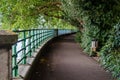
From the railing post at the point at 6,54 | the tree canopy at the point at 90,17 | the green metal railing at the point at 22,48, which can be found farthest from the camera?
the tree canopy at the point at 90,17

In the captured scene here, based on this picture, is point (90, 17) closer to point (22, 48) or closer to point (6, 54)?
point (22, 48)

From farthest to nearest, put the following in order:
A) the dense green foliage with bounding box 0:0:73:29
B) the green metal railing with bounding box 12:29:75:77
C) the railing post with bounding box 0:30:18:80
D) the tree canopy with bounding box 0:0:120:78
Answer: the dense green foliage with bounding box 0:0:73:29 → the tree canopy with bounding box 0:0:120:78 → the green metal railing with bounding box 12:29:75:77 → the railing post with bounding box 0:30:18:80

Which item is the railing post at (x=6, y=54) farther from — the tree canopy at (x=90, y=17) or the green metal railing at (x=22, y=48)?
the tree canopy at (x=90, y=17)

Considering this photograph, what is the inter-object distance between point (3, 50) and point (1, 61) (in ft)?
0.52

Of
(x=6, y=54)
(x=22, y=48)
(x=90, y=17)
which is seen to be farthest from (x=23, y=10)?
(x=6, y=54)

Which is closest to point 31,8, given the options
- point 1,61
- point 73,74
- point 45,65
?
point 45,65

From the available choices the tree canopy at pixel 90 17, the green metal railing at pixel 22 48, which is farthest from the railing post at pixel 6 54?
the tree canopy at pixel 90 17

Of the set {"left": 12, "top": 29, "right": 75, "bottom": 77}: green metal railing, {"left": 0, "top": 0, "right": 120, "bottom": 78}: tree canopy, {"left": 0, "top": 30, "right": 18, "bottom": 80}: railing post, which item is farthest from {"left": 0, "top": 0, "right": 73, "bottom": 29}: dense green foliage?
{"left": 0, "top": 30, "right": 18, "bottom": 80}: railing post

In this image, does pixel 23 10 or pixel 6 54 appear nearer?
pixel 6 54

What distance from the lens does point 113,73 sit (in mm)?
9688

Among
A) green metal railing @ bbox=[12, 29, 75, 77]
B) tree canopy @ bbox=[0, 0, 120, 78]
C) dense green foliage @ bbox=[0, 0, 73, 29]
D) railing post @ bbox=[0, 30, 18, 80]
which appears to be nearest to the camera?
railing post @ bbox=[0, 30, 18, 80]

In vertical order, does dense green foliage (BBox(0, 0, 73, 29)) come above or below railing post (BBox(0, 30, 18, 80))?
above

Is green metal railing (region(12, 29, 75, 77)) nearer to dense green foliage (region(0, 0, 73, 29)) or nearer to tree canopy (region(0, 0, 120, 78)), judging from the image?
tree canopy (region(0, 0, 120, 78))

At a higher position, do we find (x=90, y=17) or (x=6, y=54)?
(x=90, y=17)
